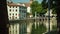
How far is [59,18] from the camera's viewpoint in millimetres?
1549

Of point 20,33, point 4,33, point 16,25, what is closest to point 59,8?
point 4,33

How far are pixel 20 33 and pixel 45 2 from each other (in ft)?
33.9

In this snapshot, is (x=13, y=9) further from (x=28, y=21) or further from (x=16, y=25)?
(x=16, y=25)

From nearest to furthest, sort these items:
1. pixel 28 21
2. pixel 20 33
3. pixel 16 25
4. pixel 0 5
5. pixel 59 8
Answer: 1. pixel 0 5
2. pixel 59 8
3. pixel 20 33
4. pixel 16 25
5. pixel 28 21

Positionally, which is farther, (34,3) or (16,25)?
(34,3)

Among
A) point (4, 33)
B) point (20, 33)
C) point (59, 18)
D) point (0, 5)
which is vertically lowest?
point (20, 33)

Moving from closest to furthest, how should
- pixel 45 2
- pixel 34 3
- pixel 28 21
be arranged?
pixel 45 2 → pixel 28 21 → pixel 34 3

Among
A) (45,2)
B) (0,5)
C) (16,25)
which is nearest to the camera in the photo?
(0,5)

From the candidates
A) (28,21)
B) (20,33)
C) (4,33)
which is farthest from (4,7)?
(28,21)

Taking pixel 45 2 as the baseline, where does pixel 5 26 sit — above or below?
below

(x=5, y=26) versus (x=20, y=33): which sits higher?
(x=5, y=26)

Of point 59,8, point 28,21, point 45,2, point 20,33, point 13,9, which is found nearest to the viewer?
point 59,8

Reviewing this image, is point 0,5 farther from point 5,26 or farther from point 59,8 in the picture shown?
point 59,8

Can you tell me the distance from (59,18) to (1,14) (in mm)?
451
